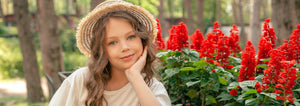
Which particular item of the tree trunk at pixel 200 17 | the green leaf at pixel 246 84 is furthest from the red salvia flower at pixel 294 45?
the tree trunk at pixel 200 17

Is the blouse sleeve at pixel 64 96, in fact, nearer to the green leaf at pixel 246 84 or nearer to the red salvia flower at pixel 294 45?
the green leaf at pixel 246 84

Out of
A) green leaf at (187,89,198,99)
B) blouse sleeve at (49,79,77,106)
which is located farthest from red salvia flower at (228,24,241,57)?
blouse sleeve at (49,79,77,106)

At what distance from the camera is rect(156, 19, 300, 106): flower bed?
2.03 meters

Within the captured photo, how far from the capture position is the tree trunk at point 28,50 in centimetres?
930

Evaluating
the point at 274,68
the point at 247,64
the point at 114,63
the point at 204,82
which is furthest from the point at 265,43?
the point at 114,63

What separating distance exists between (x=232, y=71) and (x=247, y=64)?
33 centimetres

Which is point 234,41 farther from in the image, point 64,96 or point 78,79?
point 64,96

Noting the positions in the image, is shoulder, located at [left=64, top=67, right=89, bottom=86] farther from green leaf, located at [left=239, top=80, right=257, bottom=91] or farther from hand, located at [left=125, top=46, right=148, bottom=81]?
green leaf, located at [left=239, top=80, right=257, bottom=91]

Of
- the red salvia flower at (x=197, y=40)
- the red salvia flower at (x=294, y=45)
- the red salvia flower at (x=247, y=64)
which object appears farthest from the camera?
the red salvia flower at (x=197, y=40)

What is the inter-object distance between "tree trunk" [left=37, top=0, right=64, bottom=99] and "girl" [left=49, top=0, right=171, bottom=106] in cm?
606

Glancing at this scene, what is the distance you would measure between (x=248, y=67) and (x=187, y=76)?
559 mm

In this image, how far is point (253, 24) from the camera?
830cm

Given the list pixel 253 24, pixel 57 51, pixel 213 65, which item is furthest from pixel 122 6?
pixel 253 24

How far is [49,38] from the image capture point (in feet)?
25.8
